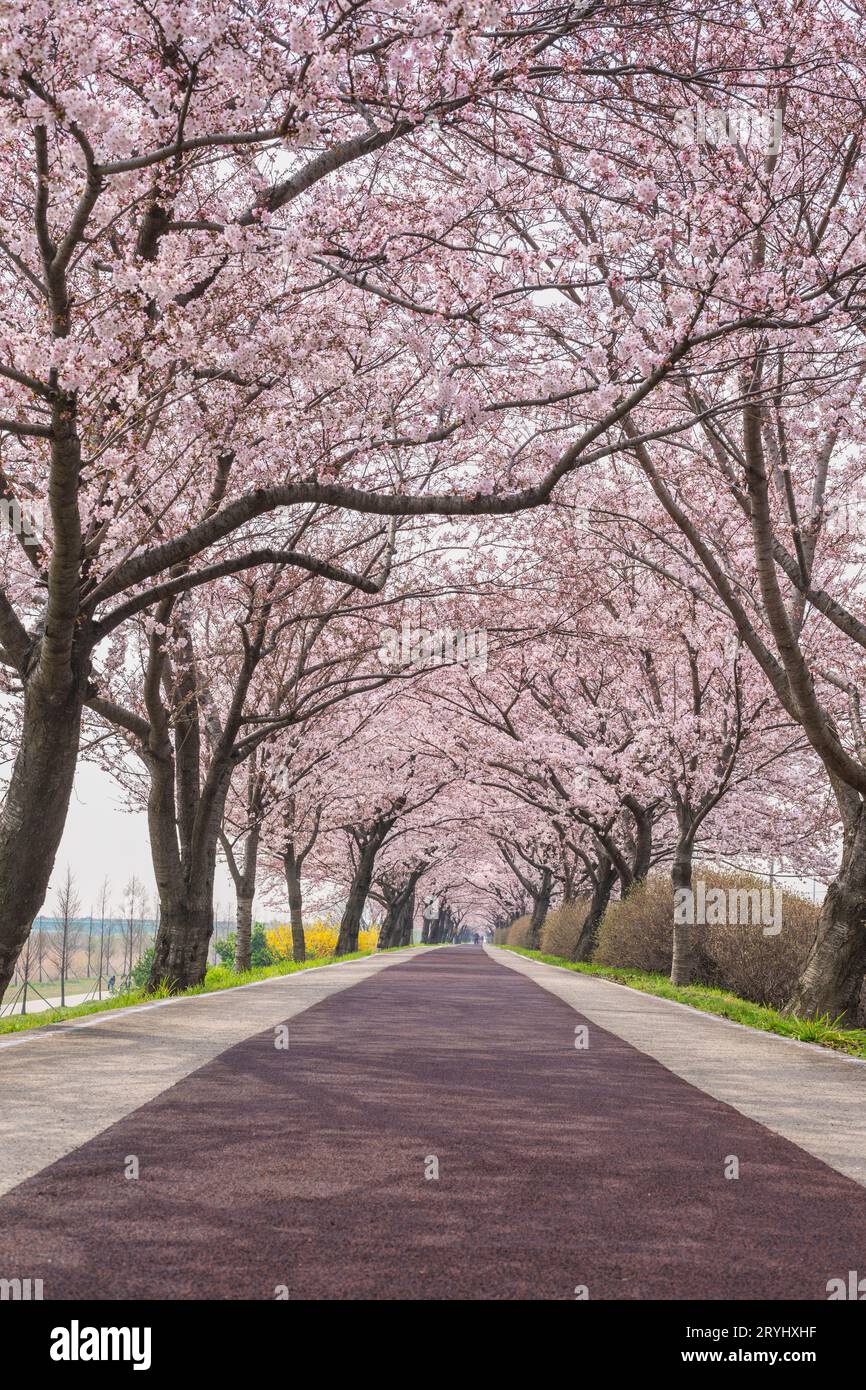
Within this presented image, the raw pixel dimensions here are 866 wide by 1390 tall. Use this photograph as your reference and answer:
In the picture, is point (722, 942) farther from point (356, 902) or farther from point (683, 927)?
point (356, 902)

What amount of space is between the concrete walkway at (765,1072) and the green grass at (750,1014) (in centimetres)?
23

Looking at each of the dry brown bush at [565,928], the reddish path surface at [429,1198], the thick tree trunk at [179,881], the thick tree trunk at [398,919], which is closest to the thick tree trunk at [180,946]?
the thick tree trunk at [179,881]

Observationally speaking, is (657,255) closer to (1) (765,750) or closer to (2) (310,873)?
(1) (765,750)

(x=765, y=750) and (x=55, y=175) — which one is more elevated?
(x=55, y=175)

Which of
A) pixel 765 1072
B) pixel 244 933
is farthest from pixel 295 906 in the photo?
pixel 765 1072

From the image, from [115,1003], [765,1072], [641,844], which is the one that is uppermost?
[641,844]

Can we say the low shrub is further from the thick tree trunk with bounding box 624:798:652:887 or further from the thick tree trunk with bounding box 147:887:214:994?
the thick tree trunk with bounding box 147:887:214:994

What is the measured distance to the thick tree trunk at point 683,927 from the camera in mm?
19031

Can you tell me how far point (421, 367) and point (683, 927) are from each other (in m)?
10.8

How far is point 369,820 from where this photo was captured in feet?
127

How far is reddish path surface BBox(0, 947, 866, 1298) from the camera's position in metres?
3.74

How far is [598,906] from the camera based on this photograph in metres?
29.2
